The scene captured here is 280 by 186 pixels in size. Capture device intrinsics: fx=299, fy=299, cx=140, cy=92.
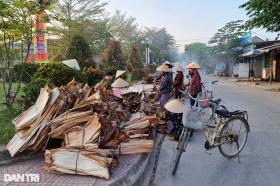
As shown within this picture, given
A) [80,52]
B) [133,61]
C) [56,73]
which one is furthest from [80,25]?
[56,73]

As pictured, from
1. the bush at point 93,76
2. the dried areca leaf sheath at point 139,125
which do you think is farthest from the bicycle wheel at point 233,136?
the bush at point 93,76

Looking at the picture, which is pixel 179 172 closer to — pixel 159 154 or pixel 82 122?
pixel 159 154

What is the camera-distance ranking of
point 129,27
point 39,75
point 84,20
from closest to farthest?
1. point 39,75
2. point 84,20
3. point 129,27

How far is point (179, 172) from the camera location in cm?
524

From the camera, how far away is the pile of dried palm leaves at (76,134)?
14.7 feet

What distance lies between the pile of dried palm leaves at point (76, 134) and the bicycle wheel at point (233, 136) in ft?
4.76

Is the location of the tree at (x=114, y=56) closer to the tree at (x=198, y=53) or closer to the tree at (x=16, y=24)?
the tree at (x=16, y=24)

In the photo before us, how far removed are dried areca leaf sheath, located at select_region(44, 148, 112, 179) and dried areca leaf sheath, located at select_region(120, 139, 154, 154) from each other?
1.00 m

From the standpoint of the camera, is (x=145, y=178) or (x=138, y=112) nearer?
(x=145, y=178)

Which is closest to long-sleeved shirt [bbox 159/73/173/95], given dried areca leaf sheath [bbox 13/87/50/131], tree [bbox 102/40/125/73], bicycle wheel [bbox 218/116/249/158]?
bicycle wheel [bbox 218/116/249/158]

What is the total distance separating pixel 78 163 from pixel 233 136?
3.12 meters

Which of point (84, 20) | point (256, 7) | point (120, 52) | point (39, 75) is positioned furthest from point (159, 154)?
point (84, 20)

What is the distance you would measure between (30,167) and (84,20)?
3609 cm

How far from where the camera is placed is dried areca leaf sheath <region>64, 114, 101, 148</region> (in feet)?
15.6
